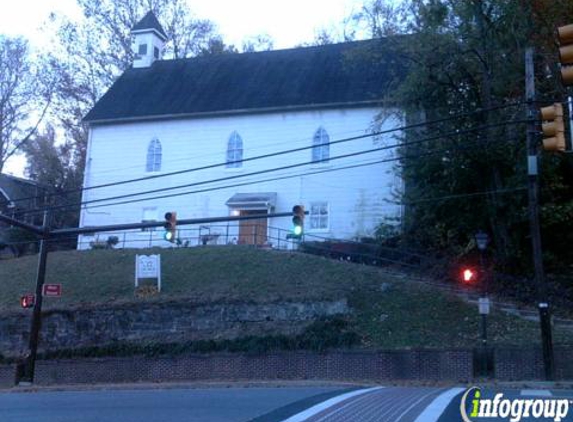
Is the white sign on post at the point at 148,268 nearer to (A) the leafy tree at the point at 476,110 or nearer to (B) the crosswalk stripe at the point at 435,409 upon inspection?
(A) the leafy tree at the point at 476,110

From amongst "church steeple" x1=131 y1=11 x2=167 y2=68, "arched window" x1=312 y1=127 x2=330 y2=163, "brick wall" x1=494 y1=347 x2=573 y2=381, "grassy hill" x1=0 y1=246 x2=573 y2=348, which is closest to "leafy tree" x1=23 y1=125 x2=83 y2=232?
"church steeple" x1=131 y1=11 x2=167 y2=68

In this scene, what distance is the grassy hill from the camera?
2786 cm

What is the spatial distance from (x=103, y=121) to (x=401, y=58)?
2008 cm

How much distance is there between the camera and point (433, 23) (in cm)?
3203

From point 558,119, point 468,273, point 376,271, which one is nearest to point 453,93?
point 376,271

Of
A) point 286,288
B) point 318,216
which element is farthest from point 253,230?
point 286,288

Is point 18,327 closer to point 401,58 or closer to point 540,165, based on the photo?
point 401,58

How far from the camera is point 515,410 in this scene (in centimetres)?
1059

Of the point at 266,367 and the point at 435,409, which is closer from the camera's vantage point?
the point at 435,409

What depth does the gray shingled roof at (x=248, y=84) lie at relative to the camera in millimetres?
42531

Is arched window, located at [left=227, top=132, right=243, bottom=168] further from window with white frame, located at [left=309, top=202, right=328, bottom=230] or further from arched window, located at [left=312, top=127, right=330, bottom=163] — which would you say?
window with white frame, located at [left=309, top=202, right=328, bottom=230]

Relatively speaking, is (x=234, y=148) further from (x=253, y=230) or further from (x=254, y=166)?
(x=253, y=230)

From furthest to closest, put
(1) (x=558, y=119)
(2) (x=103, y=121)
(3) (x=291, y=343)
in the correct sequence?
(2) (x=103, y=121) → (3) (x=291, y=343) → (1) (x=558, y=119)

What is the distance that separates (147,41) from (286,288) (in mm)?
28138
